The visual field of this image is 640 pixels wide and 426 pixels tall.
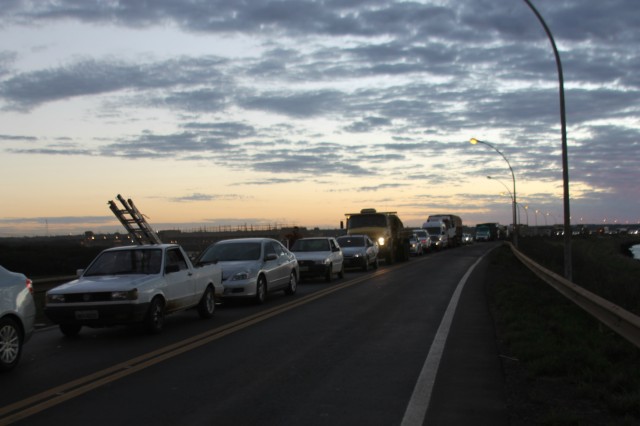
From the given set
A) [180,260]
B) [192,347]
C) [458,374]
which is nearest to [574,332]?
[458,374]

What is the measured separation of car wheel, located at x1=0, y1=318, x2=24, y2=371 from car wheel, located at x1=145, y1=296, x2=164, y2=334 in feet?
8.49

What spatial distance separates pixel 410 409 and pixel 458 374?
5.82ft

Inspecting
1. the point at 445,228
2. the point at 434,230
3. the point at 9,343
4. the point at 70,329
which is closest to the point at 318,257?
the point at 70,329

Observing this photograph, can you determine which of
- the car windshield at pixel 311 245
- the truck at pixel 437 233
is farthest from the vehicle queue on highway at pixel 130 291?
the truck at pixel 437 233

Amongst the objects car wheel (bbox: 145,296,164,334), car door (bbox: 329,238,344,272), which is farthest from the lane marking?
car door (bbox: 329,238,344,272)

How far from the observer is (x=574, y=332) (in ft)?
33.7

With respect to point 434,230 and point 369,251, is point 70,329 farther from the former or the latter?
point 434,230

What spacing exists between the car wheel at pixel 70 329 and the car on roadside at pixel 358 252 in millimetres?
18785

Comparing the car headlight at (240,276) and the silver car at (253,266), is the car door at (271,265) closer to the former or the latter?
the silver car at (253,266)

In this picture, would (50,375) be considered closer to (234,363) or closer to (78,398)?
(78,398)

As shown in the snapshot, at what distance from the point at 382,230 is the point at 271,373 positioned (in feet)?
94.1

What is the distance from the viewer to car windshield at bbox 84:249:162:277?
12.0 metres

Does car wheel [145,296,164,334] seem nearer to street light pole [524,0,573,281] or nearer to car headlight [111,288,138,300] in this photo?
car headlight [111,288,138,300]

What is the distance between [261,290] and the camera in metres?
16.3
